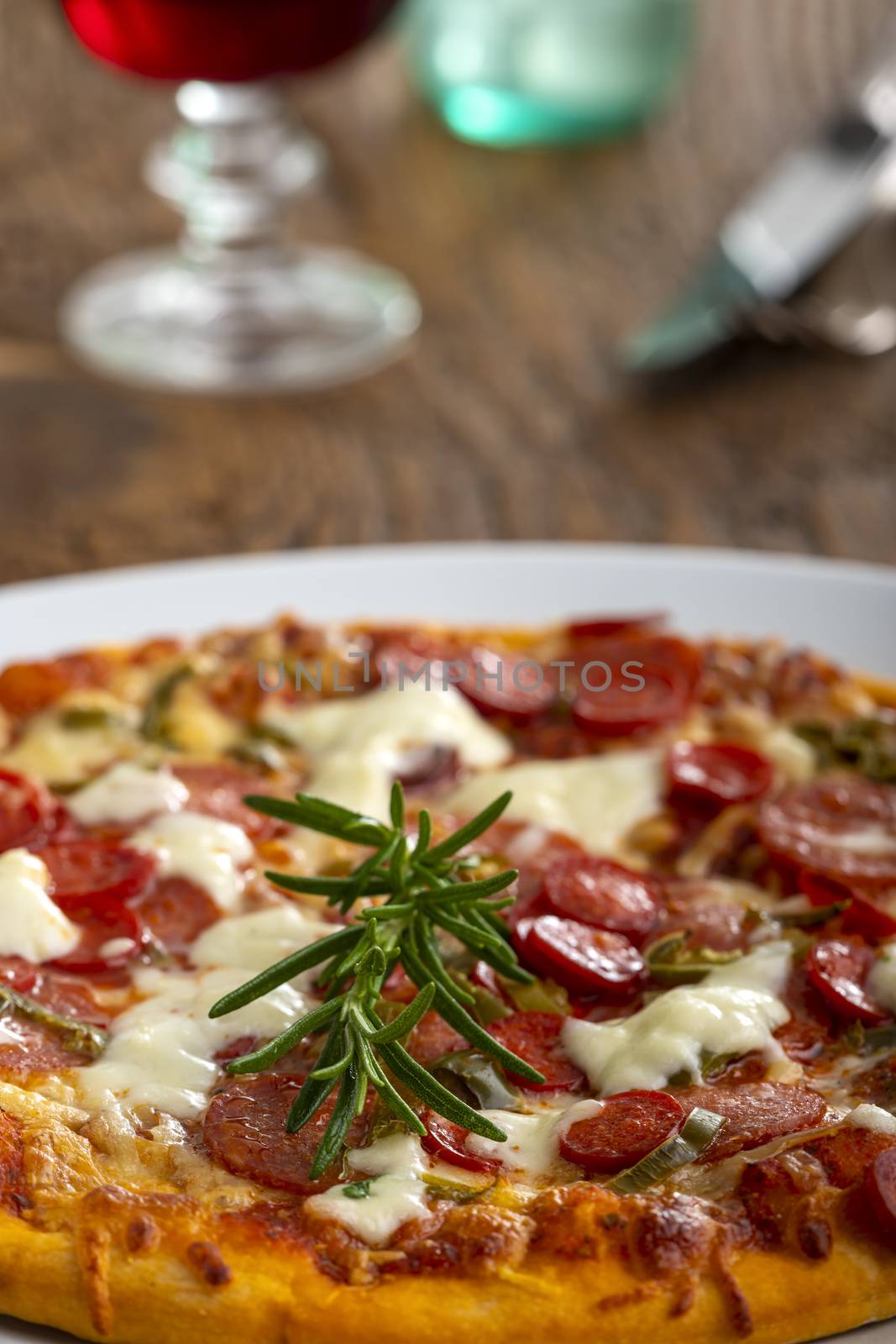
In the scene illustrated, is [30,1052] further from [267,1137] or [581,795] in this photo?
[581,795]

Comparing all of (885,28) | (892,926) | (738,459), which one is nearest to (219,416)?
(738,459)

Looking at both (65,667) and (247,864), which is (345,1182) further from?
(65,667)

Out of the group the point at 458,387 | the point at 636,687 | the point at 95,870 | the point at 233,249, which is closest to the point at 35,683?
the point at 95,870

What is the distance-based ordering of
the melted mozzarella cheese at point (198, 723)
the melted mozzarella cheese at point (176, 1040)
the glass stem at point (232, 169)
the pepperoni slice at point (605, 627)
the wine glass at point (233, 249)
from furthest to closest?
the glass stem at point (232, 169) < the wine glass at point (233, 249) < the pepperoni slice at point (605, 627) < the melted mozzarella cheese at point (198, 723) < the melted mozzarella cheese at point (176, 1040)

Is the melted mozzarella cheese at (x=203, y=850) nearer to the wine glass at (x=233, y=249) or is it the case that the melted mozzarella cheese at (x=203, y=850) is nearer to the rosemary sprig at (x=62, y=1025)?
the rosemary sprig at (x=62, y=1025)

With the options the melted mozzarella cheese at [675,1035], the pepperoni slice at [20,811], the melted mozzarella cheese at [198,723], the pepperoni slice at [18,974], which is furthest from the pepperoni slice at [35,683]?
the melted mozzarella cheese at [675,1035]

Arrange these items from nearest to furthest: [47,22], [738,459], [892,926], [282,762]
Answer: [892,926] < [282,762] < [738,459] < [47,22]
